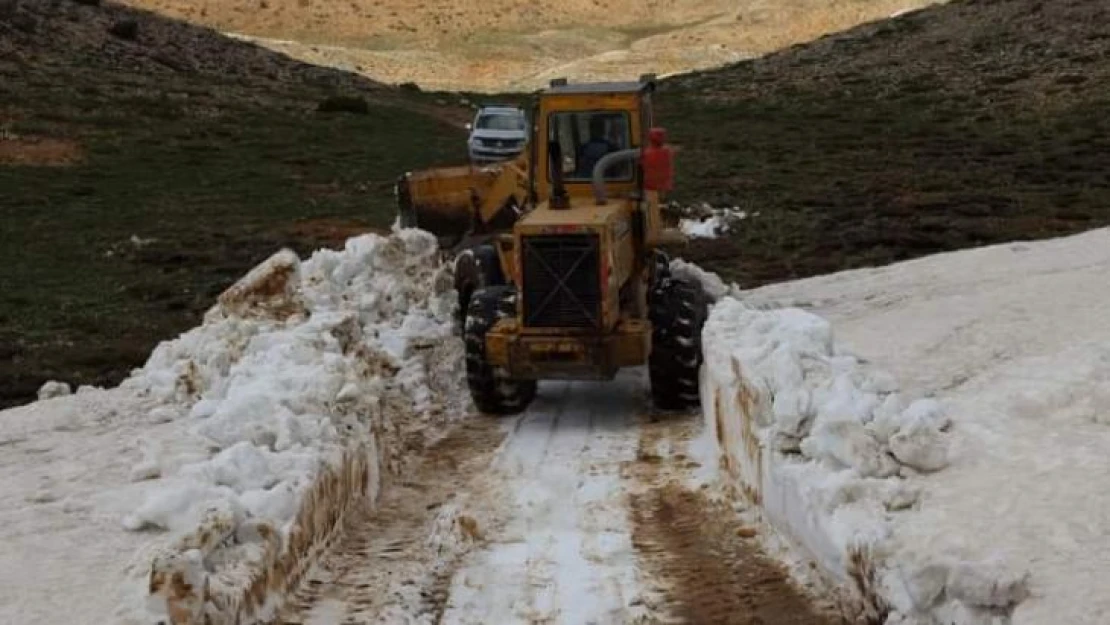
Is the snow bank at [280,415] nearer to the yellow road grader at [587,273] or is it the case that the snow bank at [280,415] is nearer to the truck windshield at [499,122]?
the yellow road grader at [587,273]

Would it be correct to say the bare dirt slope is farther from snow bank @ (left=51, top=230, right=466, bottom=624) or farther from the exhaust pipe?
the exhaust pipe

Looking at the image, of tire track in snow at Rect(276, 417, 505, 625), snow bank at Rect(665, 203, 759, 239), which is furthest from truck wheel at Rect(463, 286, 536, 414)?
snow bank at Rect(665, 203, 759, 239)

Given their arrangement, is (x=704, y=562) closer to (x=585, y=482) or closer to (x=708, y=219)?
(x=585, y=482)

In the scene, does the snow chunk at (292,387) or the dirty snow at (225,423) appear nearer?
the dirty snow at (225,423)

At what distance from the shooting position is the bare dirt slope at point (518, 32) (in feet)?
266

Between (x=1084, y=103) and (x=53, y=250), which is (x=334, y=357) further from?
(x=1084, y=103)

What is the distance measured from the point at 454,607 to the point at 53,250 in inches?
715

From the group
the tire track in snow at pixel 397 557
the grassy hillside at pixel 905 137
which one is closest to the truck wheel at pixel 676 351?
the tire track in snow at pixel 397 557

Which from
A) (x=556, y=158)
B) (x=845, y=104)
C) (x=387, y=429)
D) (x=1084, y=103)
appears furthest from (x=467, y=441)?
(x=845, y=104)

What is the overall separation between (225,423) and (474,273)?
583 centimetres

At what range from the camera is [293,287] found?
1424 cm

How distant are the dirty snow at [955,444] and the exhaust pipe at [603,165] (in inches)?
67.5

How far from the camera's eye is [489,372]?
12.7m

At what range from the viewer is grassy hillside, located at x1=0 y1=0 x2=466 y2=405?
1886cm
